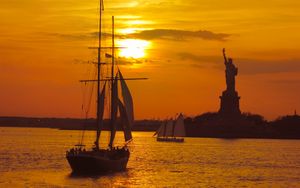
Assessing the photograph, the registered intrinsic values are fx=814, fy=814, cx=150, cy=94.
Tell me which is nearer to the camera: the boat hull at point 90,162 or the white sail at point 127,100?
the boat hull at point 90,162

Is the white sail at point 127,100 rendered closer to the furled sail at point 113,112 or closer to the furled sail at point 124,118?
the furled sail at point 124,118

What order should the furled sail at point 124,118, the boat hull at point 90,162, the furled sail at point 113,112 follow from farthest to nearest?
the furled sail at point 124,118, the furled sail at point 113,112, the boat hull at point 90,162

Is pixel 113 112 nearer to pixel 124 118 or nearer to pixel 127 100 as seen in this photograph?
pixel 124 118

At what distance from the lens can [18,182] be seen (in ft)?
230

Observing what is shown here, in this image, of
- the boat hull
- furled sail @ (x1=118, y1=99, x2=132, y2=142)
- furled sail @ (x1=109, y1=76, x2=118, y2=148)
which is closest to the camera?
the boat hull

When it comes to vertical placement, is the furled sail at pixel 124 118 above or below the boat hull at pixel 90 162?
above

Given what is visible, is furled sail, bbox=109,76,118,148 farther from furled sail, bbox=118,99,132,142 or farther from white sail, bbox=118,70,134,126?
white sail, bbox=118,70,134,126

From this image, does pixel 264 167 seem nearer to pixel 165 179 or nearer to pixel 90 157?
pixel 165 179

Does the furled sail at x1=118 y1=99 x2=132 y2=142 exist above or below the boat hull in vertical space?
above

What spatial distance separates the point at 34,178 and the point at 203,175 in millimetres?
19733

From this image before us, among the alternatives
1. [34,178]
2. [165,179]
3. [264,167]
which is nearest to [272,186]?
[165,179]

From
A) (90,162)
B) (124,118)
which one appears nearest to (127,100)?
(124,118)

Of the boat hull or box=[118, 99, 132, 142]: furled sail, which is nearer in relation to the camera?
the boat hull

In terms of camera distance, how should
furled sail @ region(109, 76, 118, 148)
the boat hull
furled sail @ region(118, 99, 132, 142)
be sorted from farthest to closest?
furled sail @ region(118, 99, 132, 142), furled sail @ region(109, 76, 118, 148), the boat hull
